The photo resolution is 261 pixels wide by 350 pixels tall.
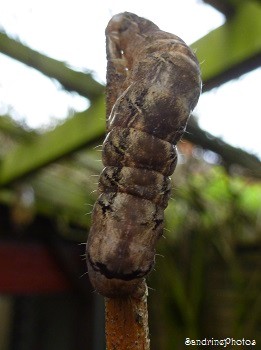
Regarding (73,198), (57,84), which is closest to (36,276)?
(73,198)

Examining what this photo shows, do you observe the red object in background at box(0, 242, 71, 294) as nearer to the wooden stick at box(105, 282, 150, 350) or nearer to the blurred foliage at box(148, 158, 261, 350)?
the blurred foliage at box(148, 158, 261, 350)

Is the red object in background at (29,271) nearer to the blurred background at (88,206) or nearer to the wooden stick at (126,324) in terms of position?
the blurred background at (88,206)

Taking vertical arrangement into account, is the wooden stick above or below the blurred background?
below

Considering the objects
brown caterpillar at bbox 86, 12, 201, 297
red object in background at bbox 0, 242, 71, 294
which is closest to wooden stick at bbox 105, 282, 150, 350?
brown caterpillar at bbox 86, 12, 201, 297

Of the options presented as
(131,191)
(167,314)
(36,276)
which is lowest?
(131,191)

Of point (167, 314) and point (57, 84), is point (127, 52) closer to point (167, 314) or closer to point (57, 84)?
point (57, 84)
